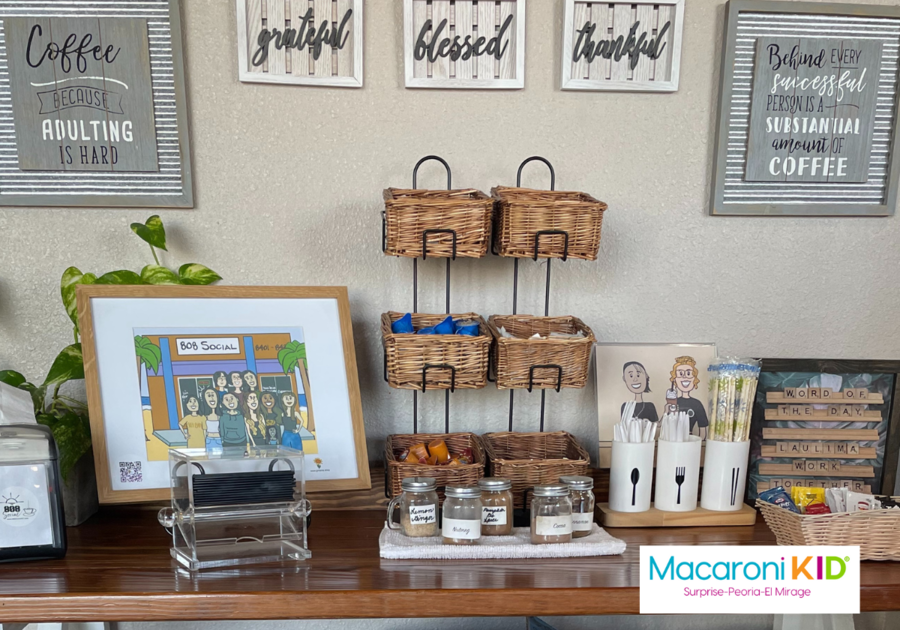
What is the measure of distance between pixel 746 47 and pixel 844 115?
0.26m

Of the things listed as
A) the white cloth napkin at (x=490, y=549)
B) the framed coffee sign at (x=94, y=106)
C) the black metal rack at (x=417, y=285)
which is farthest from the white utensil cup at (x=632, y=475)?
the framed coffee sign at (x=94, y=106)

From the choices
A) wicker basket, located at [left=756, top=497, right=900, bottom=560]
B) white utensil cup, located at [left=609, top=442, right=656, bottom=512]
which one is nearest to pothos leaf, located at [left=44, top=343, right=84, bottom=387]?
white utensil cup, located at [left=609, top=442, right=656, bottom=512]

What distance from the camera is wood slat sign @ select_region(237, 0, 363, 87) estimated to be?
1.37 meters

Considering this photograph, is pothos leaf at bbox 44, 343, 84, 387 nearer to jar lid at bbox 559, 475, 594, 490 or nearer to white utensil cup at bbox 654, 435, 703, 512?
jar lid at bbox 559, 475, 594, 490

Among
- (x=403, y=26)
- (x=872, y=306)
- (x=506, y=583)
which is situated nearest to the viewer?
(x=506, y=583)

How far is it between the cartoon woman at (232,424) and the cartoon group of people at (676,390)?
0.78 meters

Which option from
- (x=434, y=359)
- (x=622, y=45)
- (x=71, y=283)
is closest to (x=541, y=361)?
(x=434, y=359)

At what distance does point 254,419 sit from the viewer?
1.32 meters

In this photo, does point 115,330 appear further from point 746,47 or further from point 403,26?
point 746,47

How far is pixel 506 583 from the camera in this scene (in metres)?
1.04

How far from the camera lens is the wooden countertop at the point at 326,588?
1.00m

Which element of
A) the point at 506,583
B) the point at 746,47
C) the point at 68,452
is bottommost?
the point at 506,583

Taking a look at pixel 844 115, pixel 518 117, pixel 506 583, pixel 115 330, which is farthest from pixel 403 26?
pixel 506 583

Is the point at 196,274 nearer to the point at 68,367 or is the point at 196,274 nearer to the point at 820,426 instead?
the point at 68,367
